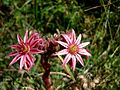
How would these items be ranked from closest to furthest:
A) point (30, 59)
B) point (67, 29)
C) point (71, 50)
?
point (30, 59) < point (71, 50) < point (67, 29)

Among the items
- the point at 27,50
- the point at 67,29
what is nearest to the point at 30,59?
the point at 27,50

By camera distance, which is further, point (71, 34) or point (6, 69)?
point (6, 69)

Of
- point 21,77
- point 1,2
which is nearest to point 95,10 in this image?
point 1,2

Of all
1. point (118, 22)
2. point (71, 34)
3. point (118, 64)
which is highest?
point (71, 34)

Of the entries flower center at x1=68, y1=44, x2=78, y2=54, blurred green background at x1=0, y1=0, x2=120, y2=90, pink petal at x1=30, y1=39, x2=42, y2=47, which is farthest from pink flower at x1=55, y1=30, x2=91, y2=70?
blurred green background at x1=0, y1=0, x2=120, y2=90

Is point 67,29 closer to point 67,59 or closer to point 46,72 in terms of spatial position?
point 46,72

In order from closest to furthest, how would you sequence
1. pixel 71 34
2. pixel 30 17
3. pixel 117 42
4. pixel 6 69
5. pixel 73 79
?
pixel 71 34, pixel 73 79, pixel 6 69, pixel 117 42, pixel 30 17

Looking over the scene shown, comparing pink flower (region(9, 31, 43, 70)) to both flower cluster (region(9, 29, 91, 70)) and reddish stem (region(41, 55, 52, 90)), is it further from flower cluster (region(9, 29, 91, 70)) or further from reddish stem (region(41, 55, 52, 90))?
reddish stem (region(41, 55, 52, 90))

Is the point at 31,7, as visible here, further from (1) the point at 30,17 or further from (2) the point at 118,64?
(2) the point at 118,64

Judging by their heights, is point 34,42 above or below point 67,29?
above
